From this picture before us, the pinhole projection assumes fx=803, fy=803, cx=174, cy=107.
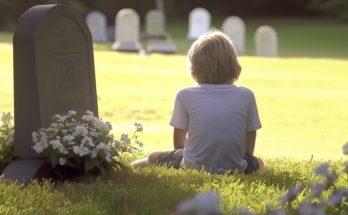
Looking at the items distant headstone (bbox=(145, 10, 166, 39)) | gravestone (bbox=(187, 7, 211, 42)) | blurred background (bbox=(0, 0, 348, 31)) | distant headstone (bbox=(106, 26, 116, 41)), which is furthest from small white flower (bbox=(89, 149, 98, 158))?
blurred background (bbox=(0, 0, 348, 31))

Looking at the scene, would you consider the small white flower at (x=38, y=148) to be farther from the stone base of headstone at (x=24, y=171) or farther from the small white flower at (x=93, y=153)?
the small white flower at (x=93, y=153)

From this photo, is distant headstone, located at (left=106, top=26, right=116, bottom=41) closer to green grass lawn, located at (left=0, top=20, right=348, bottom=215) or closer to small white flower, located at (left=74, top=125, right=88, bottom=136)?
green grass lawn, located at (left=0, top=20, right=348, bottom=215)

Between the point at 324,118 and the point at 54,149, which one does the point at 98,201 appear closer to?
the point at 54,149

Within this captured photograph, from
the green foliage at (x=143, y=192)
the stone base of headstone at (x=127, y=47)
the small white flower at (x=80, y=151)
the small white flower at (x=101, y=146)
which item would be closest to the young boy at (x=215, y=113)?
the green foliage at (x=143, y=192)

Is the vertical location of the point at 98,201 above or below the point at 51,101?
below

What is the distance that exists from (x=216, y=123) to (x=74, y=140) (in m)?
1.03

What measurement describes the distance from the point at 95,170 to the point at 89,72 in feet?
3.43

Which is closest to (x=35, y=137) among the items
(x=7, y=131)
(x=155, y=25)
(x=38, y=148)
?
(x=38, y=148)

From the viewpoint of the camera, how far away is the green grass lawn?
4.90 metres

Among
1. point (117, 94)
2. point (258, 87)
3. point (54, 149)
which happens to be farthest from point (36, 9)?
point (258, 87)

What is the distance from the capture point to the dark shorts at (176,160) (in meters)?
6.02

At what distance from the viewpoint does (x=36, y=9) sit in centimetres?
598

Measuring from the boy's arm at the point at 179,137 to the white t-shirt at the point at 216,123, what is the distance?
0.13 metres

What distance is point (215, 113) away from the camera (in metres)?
5.81
